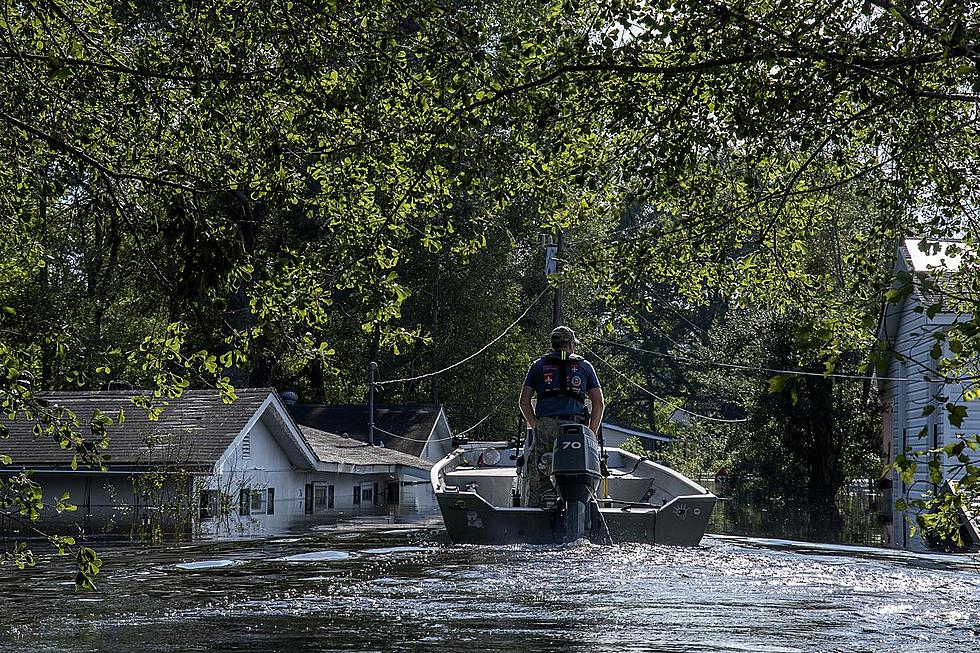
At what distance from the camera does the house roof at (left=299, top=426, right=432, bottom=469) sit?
35.8 metres

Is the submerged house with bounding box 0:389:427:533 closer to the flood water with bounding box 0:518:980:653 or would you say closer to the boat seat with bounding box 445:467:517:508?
the boat seat with bounding box 445:467:517:508

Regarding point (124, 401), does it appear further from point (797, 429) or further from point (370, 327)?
point (370, 327)

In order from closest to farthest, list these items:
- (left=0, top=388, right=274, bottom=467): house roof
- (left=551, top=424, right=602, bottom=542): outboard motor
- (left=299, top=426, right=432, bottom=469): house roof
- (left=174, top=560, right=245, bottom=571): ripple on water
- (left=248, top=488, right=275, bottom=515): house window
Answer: (left=551, top=424, right=602, bottom=542): outboard motor → (left=174, top=560, right=245, bottom=571): ripple on water → (left=0, top=388, right=274, bottom=467): house roof → (left=248, top=488, right=275, bottom=515): house window → (left=299, top=426, right=432, bottom=469): house roof

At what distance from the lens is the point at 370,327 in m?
9.28

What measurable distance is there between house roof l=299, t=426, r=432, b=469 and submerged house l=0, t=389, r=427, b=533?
12cm

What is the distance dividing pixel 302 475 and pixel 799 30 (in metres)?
29.6

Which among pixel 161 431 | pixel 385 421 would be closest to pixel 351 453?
pixel 161 431

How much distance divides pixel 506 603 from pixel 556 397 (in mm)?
4977

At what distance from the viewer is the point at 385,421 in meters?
49.8

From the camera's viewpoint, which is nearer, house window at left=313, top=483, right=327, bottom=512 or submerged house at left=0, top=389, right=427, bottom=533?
submerged house at left=0, top=389, right=427, bottom=533

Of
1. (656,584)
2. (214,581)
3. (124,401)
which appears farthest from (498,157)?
(124,401)

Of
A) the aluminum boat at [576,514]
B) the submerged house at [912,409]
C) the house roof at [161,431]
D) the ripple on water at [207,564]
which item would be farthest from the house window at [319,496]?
the ripple on water at [207,564]

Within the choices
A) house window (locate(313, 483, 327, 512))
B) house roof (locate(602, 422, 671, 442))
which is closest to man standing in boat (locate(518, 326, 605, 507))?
house window (locate(313, 483, 327, 512))

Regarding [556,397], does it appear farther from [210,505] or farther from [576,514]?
[210,505]
